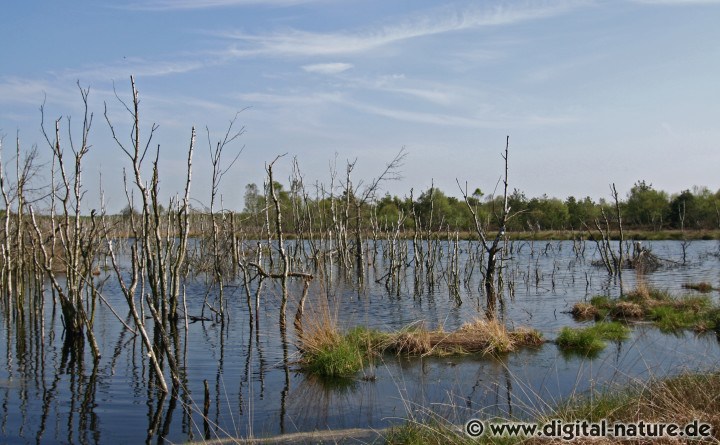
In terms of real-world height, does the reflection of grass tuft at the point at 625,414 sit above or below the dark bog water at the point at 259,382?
above

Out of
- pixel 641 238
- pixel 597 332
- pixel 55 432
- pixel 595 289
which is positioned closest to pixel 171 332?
pixel 55 432

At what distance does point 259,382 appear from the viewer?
9.54 meters

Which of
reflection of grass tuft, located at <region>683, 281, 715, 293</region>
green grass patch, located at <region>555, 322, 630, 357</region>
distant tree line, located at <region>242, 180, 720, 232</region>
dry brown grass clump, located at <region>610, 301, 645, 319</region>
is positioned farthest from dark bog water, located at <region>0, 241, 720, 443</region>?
distant tree line, located at <region>242, 180, 720, 232</region>

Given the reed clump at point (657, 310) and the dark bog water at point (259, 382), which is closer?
the dark bog water at point (259, 382)

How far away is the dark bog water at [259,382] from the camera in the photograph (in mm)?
7395

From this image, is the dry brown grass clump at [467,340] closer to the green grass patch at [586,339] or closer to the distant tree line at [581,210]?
the green grass patch at [586,339]

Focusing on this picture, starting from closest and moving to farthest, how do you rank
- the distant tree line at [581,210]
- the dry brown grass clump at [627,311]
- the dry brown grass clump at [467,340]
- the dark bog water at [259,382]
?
the dark bog water at [259,382] → the dry brown grass clump at [467,340] → the dry brown grass clump at [627,311] → the distant tree line at [581,210]

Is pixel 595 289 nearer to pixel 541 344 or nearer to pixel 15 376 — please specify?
pixel 541 344

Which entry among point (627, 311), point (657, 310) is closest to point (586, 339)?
point (657, 310)

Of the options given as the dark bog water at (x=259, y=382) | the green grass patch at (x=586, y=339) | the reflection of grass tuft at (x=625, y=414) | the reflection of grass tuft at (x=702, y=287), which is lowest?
the dark bog water at (x=259, y=382)

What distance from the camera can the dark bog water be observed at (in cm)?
739

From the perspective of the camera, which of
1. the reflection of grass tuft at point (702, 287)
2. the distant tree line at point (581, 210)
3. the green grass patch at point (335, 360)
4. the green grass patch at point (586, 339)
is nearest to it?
the green grass patch at point (335, 360)

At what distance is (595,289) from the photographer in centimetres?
2219

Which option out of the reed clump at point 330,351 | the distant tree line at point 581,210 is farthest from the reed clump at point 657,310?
the distant tree line at point 581,210
